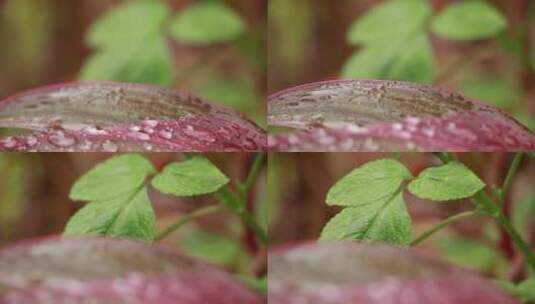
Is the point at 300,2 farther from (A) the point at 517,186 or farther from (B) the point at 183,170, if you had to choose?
(A) the point at 517,186

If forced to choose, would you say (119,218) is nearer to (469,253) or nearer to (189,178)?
(189,178)

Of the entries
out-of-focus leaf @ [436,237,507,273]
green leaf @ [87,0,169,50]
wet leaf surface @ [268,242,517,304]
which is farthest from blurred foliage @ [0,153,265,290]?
out-of-focus leaf @ [436,237,507,273]

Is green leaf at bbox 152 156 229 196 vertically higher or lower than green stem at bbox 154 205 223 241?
higher

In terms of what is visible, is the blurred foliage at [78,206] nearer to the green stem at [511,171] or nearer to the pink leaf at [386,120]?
the pink leaf at [386,120]

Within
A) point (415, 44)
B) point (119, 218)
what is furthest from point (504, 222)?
point (119, 218)

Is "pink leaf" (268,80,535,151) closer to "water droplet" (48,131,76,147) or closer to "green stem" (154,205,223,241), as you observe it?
"green stem" (154,205,223,241)
